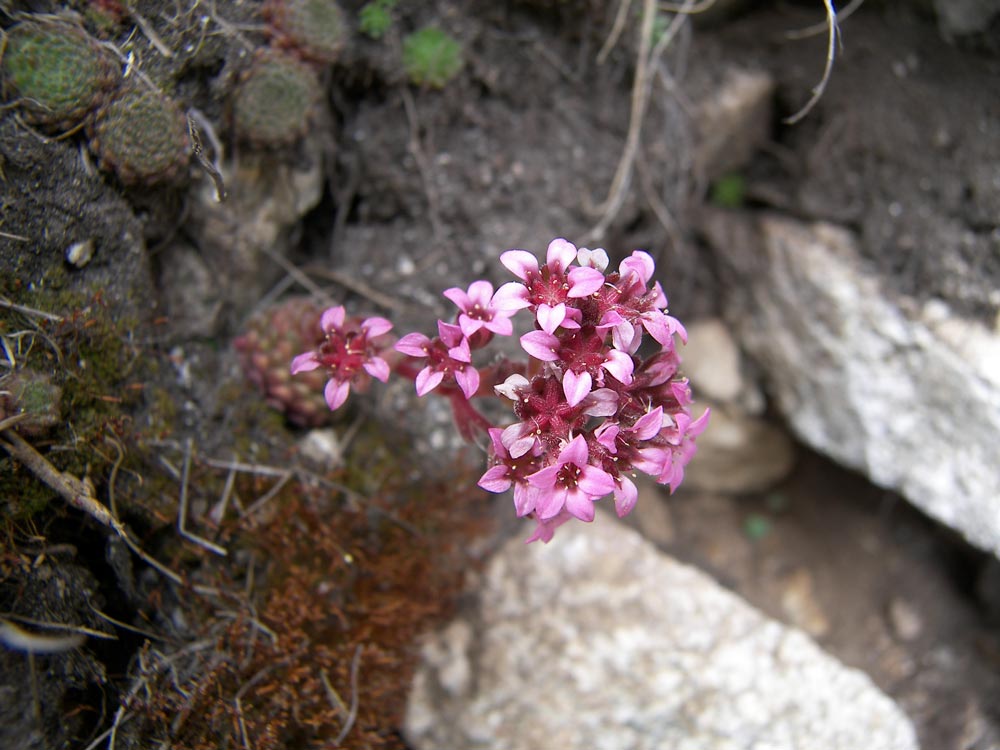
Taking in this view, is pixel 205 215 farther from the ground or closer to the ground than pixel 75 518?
farther from the ground


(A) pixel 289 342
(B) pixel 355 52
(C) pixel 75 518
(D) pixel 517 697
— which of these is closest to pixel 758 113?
(B) pixel 355 52

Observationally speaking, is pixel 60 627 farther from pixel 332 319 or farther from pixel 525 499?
pixel 525 499

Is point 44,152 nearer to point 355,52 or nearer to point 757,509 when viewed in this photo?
point 355,52

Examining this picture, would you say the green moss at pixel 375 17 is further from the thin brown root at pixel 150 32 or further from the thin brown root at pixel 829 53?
the thin brown root at pixel 829 53

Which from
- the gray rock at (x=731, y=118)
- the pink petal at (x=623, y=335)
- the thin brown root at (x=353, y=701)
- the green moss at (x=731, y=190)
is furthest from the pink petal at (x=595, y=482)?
the green moss at (x=731, y=190)

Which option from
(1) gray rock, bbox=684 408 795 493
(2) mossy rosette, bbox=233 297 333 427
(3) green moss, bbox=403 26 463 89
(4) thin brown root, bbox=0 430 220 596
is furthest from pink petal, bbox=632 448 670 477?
(1) gray rock, bbox=684 408 795 493

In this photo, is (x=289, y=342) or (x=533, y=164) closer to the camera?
(x=289, y=342)
